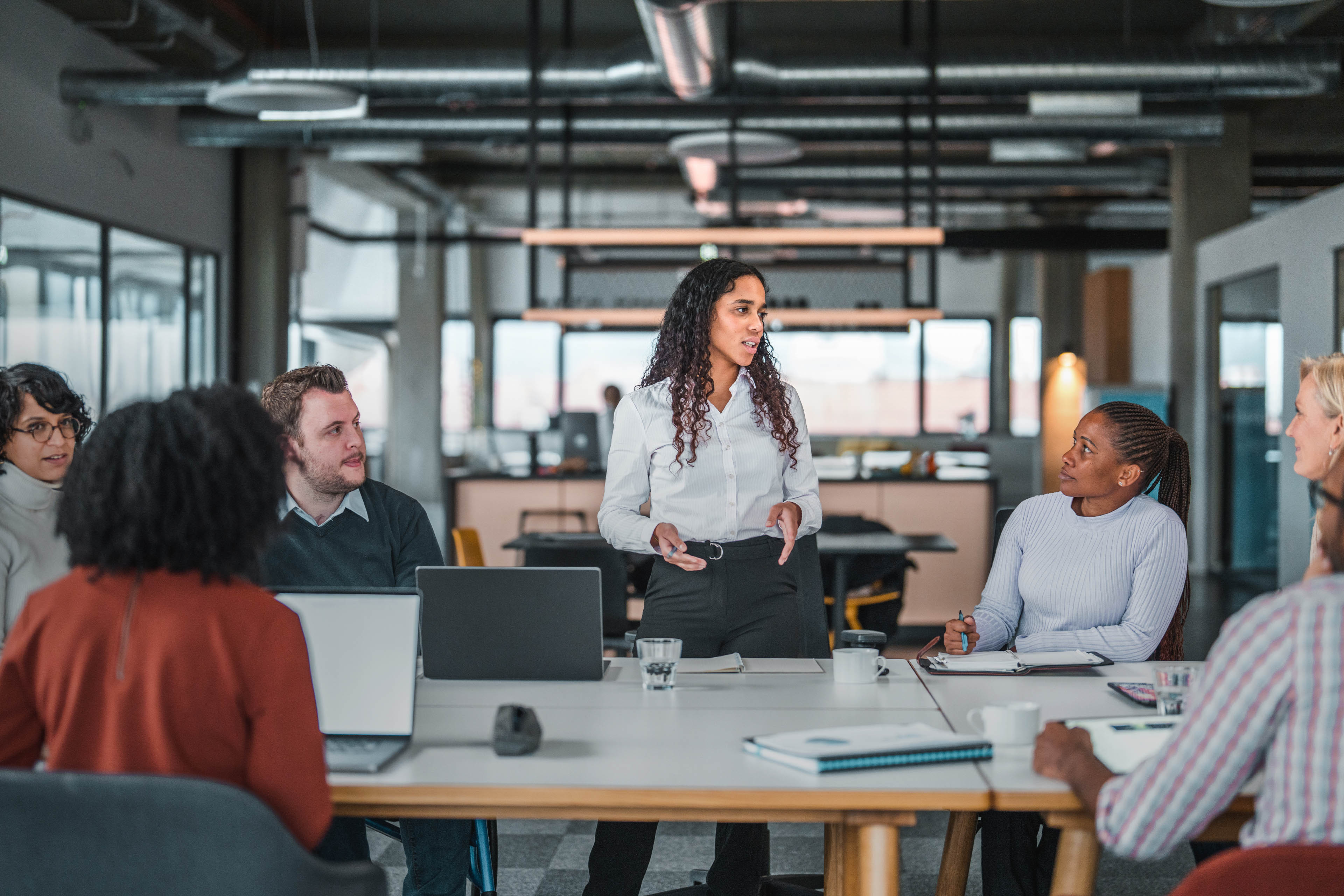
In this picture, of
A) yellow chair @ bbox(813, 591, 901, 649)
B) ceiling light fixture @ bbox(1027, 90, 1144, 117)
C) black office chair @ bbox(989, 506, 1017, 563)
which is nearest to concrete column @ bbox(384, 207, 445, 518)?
ceiling light fixture @ bbox(1027, 90, 1144, 117)

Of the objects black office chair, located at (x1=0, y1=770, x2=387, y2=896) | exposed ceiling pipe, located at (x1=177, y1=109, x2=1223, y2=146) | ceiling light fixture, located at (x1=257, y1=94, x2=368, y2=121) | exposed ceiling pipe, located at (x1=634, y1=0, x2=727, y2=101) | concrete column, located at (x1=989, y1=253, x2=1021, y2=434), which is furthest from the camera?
concrete column, located at (x1=989, y1=253, x2=1021, y2=434)

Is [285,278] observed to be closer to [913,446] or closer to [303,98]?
[303,98]

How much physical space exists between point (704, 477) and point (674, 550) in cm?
26

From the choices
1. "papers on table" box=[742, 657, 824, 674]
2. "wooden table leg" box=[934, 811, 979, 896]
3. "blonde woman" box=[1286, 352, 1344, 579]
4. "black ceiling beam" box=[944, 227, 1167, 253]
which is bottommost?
"wooden table leg" box=[934, 811, 979, 896]

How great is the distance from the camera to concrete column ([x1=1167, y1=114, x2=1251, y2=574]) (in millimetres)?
9391

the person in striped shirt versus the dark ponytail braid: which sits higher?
the dark ponytail braid

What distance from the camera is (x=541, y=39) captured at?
8.69 m

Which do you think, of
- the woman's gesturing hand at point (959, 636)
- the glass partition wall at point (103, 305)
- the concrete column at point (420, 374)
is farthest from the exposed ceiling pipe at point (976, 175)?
the woman's gesturing hand at point (959, 636)

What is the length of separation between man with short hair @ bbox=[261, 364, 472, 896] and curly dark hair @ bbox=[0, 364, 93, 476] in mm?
494

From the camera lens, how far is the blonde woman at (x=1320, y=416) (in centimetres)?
249

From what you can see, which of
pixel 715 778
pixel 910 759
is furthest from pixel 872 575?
pixel 715 778

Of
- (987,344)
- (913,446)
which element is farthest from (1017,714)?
(987,344)

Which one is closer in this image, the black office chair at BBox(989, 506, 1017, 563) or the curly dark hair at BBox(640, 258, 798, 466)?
the curly dark hair at BBox(640, 258, 798, 466)

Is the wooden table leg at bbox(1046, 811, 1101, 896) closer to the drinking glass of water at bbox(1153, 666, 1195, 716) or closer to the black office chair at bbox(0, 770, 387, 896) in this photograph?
the drinking glass of water at bbox(1153, 666, 1195, 716)
